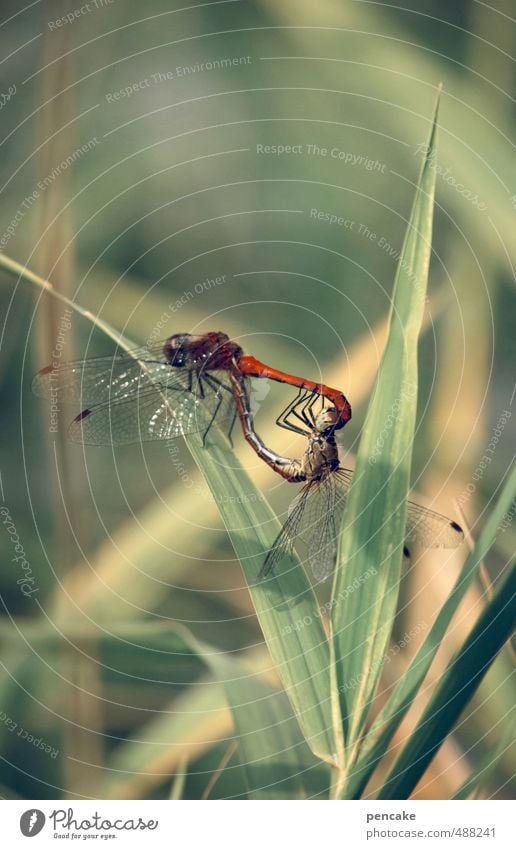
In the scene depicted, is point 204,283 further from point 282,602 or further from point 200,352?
point 282,602

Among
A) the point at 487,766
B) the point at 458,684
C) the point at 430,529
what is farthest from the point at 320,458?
the point at 487,766

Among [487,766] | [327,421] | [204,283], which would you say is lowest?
[487,766]

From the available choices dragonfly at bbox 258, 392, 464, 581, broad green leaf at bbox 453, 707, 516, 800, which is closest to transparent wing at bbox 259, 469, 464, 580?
→ dragonfly at bbox 258, 392, 464, 581

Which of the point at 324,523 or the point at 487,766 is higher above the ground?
the point at 324,523

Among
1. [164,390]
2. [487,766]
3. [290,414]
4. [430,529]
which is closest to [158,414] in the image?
[164,390]

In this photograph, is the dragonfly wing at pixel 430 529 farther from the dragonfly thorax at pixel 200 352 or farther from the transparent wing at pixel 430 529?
the dragonfly thorax at pixel 200 352

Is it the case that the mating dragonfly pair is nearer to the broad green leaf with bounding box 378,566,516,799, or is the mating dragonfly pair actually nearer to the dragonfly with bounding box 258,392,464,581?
the dragonfly with bounding box 258,392,464,581

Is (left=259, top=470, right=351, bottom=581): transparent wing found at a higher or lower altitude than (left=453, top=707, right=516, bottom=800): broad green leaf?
higher

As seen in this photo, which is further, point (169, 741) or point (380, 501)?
point (169, 741)

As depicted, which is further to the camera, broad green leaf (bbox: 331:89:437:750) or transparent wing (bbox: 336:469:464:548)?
transparent wing (bbox: 336:469:464:548)
